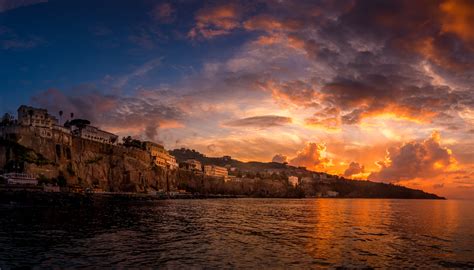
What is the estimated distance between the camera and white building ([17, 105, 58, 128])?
119m

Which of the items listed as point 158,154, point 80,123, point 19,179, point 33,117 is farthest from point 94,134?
point 19,179

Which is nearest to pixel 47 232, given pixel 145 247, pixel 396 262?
pixel 145 247

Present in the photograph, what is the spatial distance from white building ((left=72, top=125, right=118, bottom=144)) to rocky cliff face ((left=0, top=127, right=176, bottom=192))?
48.1 ft

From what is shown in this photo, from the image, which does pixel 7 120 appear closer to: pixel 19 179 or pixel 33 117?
pixel 33 117

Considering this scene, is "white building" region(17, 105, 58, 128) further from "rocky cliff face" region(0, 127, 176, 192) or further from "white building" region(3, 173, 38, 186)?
"white building" region(3, 173, 38, 186)

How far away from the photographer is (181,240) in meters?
35.6

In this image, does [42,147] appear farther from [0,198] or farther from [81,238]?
[81,238]

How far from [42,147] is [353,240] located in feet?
348

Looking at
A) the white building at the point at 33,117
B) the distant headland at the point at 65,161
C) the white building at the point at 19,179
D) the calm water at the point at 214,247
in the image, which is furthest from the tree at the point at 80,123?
the calm water at the point at 214,247

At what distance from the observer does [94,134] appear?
157000 mm

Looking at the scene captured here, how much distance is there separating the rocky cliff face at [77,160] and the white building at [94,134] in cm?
1465

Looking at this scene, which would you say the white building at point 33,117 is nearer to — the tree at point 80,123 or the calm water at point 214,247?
the tree at point 80,123

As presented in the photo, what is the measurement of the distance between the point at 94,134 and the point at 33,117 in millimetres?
38122

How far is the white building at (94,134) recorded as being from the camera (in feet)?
486
